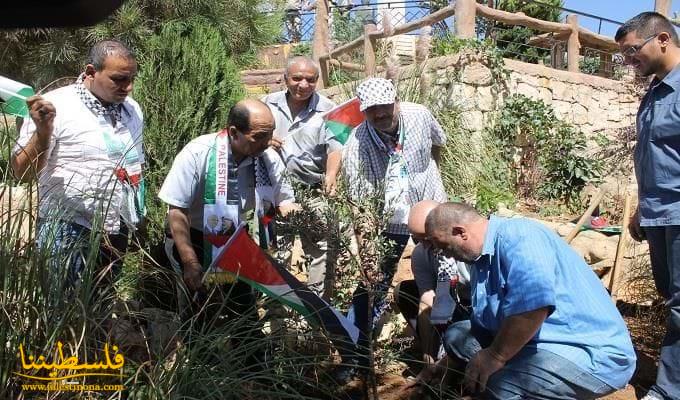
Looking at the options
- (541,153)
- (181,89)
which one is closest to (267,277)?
(181,89)

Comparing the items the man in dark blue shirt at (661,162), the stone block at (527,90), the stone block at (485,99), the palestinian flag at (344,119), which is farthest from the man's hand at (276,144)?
the stone block at (527,90)

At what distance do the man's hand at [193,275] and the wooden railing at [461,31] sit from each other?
5294 mm

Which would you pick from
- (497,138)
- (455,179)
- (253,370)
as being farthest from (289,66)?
(497,138)

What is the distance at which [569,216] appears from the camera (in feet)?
24.6

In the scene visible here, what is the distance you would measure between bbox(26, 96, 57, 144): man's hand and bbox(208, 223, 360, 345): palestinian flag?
3.02 ft

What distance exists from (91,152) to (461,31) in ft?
18.1

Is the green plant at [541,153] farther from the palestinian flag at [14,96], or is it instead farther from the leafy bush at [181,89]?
the palestinian flag at [14,96]

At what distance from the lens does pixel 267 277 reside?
119 inches

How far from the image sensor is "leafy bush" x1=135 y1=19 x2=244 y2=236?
5395mm

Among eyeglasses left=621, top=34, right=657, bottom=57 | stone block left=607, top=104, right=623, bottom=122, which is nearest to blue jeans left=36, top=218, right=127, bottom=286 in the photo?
eyeglasses left=621, top=34, right=657, bottom=57

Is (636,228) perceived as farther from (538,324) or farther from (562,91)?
(562,91)

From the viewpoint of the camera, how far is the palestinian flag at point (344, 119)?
413 centimetres

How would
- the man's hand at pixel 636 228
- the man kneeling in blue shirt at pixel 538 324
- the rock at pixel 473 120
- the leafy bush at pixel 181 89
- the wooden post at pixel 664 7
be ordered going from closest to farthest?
the man kneeling in blue shirt at pixel 538 324, the man's hand at pixel 636 228, the leafy bush at pixel 181 89, the rock at pixel 473 120, the wooden post at pixel 664 7

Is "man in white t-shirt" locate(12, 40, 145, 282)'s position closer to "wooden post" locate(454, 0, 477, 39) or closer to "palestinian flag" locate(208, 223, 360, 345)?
"palestinian flag" locate(208, 223, 360, 345)
